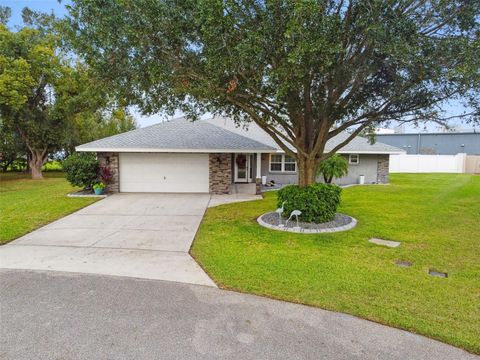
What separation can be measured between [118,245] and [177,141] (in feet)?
28.9

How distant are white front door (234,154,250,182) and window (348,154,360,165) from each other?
6.22 m

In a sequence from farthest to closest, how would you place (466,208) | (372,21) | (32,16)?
(32,16) → (466,208) → (372,21)

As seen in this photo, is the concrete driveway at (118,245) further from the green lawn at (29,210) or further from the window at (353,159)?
the window at (353,159)

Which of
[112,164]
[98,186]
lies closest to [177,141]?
[112,164]

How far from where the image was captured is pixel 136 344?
3.28 meters

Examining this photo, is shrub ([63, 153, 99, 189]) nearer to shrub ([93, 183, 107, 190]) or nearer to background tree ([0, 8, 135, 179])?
shrub ([93, 183, 107, 190])

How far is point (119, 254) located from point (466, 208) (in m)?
11.5

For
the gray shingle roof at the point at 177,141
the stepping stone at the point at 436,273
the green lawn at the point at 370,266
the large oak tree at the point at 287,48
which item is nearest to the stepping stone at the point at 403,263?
the green lawn at the point at 370,266

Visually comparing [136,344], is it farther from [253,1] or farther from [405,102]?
[405,102]

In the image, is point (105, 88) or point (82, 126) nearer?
point (105, 88)

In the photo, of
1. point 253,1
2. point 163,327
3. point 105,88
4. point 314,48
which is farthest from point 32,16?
→ point 163,327

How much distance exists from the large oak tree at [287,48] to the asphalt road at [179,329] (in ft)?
13.9

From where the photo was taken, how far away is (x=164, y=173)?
15.1m

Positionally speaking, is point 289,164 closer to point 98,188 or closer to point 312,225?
point 312,225
